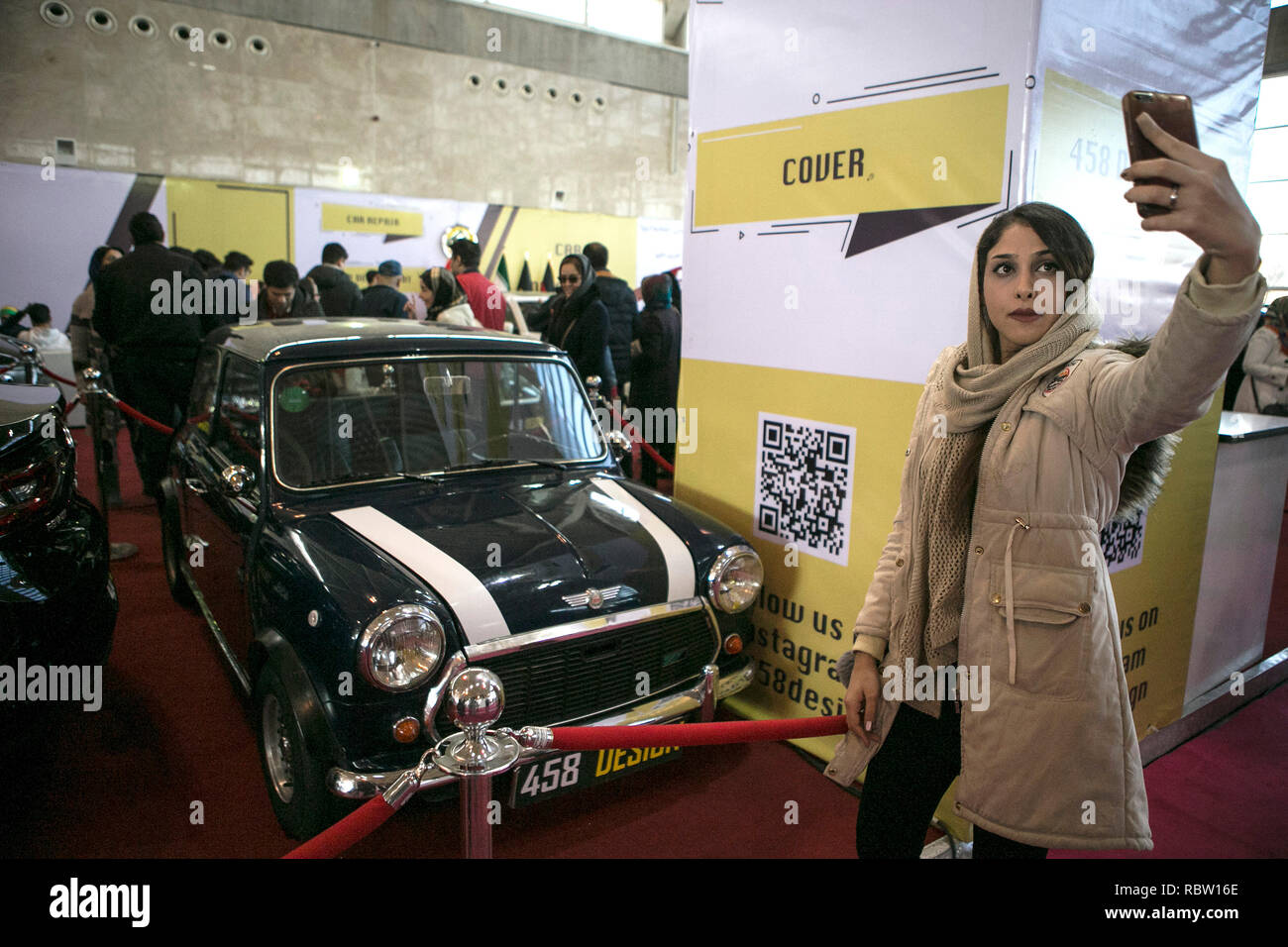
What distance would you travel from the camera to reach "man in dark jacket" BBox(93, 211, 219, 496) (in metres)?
5.52

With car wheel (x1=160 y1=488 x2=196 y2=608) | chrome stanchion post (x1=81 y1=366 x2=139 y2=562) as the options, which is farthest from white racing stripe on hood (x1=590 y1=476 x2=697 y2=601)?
chrome stanchion post (x1=81 y1=366 x2=139 y2=562)

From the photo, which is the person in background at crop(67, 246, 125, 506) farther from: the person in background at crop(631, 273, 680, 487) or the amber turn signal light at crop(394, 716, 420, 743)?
the amber turn signal light at crop(394, 716, 420, 743)

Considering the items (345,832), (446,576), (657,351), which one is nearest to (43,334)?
(657,351)

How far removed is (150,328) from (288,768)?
159 inches

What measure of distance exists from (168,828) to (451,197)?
13.0 metres

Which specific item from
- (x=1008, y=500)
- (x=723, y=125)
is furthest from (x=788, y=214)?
(x=1008, y=500)

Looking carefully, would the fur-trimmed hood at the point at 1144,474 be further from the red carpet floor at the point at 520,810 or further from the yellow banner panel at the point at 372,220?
the yellow banner panel at the point at 372,220

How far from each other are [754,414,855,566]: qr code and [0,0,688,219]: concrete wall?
38.8 ft

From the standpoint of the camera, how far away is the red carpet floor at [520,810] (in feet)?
8.59

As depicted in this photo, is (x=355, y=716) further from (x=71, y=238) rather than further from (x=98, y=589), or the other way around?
(x=71, y=238)

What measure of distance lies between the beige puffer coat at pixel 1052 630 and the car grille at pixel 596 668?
51.0 inches

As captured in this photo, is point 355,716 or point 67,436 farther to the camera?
point 67,436
